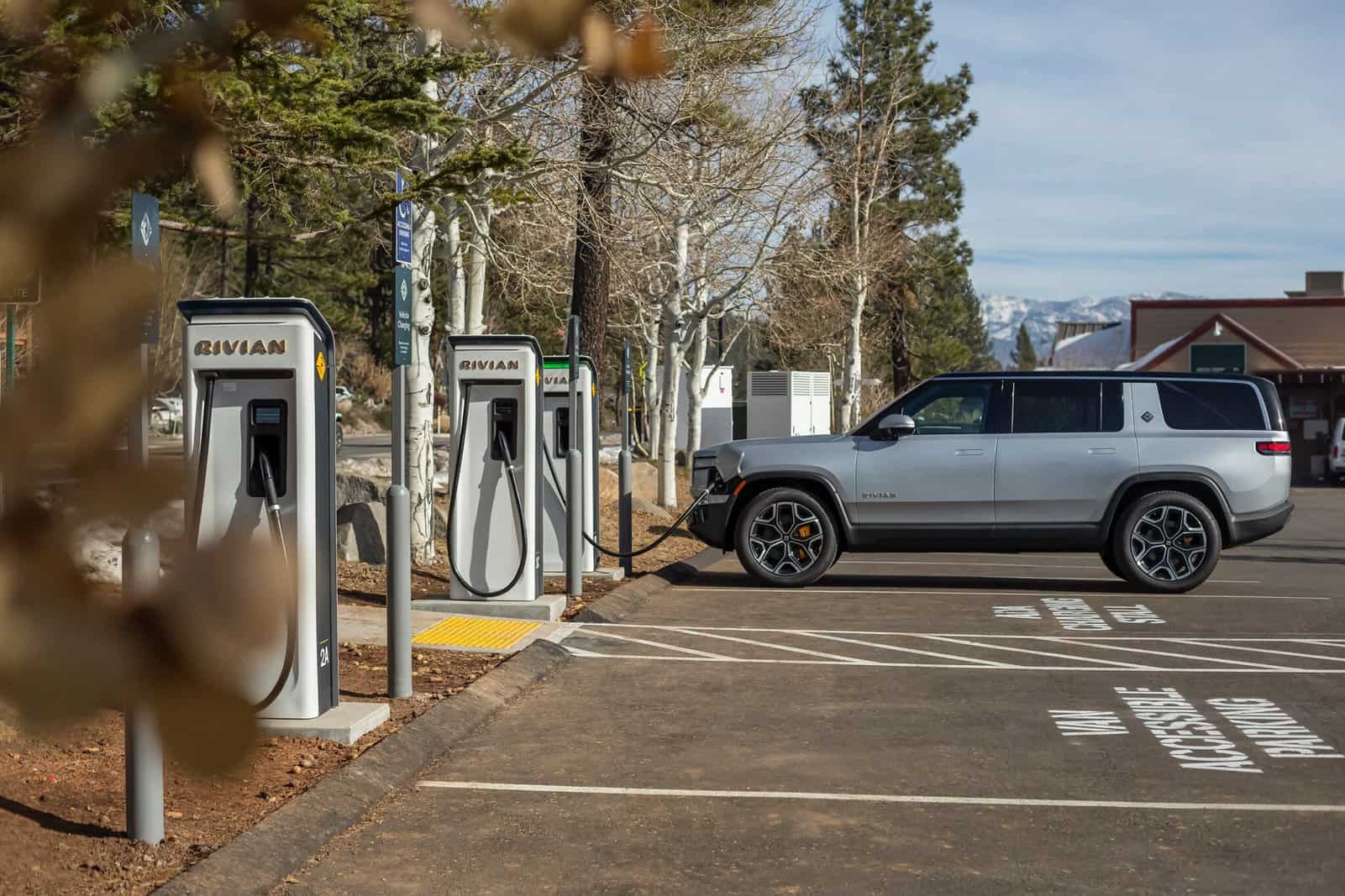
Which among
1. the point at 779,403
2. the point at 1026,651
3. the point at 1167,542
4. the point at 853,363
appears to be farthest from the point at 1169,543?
the point at 853,363

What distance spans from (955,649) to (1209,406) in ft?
15.0

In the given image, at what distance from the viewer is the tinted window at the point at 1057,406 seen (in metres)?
13.5

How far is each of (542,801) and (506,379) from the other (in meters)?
5.49

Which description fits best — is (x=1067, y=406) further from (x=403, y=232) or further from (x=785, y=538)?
(x=403, y=232)

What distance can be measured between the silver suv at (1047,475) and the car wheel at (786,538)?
17mm

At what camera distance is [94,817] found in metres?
5.41

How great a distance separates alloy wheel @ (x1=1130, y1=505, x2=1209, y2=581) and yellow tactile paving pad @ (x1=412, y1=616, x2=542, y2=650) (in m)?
5.67

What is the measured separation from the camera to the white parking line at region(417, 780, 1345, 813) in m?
6.11

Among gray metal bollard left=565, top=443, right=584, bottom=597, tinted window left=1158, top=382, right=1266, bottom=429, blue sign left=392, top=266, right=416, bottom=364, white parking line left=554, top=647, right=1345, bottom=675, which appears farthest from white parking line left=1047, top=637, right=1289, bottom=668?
blue sign left=392, top=266, right=416, bottom=364

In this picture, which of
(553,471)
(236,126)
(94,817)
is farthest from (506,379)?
(236,126)

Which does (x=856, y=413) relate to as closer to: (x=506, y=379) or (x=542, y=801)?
(x=506, y=379)

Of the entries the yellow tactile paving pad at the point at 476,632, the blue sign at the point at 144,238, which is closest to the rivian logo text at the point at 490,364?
Result: the yellow tactile paving pad at the point at 476,632

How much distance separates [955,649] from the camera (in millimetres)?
10328

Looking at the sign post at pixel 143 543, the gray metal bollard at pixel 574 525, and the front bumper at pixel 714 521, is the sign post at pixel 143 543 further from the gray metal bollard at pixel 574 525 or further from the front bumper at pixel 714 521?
the front bumper at pixel 714 521
